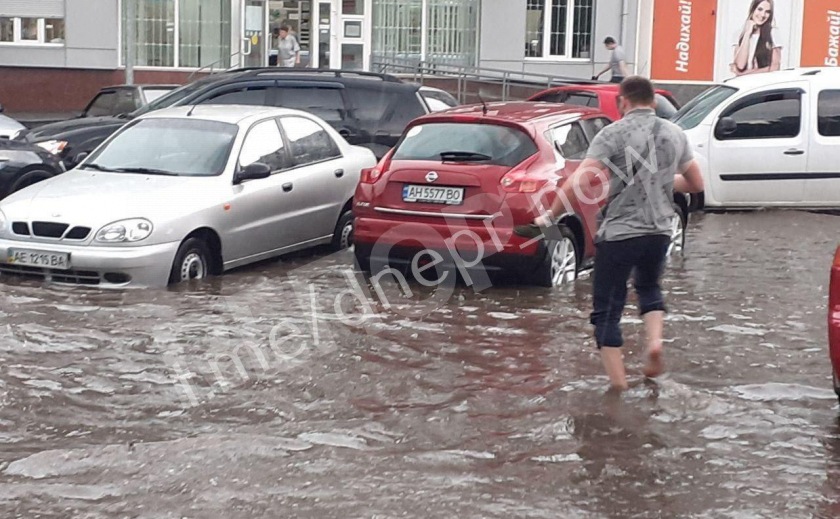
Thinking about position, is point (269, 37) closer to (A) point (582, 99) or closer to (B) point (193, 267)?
(A) point (582, 99)

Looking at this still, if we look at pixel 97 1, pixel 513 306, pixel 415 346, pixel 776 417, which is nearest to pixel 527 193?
pixel 513 306

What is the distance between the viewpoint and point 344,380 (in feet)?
24.3

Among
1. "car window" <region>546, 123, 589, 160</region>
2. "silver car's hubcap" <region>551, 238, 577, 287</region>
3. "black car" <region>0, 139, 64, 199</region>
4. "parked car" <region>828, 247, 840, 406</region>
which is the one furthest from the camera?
"black car" <region>0, 139, 64, 199</region>

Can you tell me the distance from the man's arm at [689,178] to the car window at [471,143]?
262 cm

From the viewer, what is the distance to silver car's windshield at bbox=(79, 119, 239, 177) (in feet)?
34.9

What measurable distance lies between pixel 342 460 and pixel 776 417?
7.85ft

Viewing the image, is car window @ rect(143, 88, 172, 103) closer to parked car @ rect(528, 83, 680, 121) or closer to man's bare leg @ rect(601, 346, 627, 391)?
parked car @ rect(528, 83, 680, 121)

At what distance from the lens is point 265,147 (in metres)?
11.1

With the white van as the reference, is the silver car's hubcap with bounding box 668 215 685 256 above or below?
below

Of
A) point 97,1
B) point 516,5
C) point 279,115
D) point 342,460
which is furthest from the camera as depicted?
point 516,5

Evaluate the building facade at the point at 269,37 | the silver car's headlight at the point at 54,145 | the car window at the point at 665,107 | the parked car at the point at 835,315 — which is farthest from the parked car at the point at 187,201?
the building facade at the point at 269,37

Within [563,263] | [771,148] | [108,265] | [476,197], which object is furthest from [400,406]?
[771,148]

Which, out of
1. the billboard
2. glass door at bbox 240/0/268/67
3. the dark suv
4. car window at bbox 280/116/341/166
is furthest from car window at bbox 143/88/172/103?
the billboard

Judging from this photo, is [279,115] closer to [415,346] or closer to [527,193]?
[527,193]
